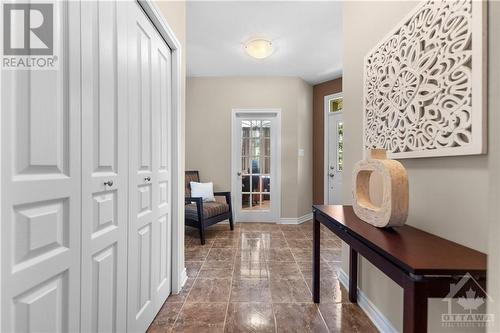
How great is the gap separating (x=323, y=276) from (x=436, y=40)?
6.63ft

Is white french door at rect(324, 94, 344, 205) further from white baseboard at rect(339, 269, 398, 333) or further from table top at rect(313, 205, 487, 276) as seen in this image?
table top at rect(313, 205, 487, 276)

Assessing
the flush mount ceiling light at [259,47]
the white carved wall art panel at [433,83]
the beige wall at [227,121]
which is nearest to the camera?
the white carved wall art panel at [433,83]

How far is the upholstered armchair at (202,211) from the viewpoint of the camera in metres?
3.11

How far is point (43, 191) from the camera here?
0.74 meters

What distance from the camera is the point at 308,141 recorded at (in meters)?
4.42

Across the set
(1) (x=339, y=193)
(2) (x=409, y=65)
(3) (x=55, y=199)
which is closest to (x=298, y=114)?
(1) (x=339, y=193)

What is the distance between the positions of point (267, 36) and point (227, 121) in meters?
1.62

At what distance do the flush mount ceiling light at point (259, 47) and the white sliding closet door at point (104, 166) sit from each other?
1.97 m

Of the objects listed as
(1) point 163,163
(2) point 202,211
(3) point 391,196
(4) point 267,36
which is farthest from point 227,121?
(3) point 391,196

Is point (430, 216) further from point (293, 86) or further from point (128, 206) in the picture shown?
point (293, 86)

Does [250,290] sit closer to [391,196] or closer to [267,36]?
[391,196]

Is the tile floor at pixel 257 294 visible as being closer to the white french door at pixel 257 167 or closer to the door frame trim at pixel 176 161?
the door frame trim at pixel 176 161

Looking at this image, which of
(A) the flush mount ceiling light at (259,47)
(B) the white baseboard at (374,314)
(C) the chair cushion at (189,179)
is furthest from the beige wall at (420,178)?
(C) the chair cushion at (189,179)

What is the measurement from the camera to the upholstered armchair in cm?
311
